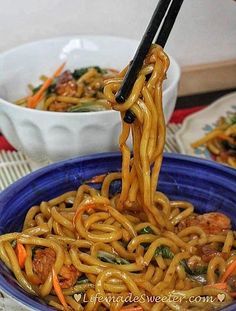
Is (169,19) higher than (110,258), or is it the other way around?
(169,19)

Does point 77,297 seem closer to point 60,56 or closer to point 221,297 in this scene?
point 221,297

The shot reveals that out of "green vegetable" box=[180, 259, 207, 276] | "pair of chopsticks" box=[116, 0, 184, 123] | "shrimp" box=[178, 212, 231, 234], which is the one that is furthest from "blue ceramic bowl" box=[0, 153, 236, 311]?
"pair of chopsticks" box=[116, 0, 184, 123]

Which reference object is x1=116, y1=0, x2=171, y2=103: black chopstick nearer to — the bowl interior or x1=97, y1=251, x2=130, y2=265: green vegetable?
x1=97, y1=251, x2=130, y2=265: green vegetable

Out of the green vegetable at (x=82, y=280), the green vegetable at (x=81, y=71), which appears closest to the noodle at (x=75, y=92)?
the green vegetable at (x=81, y=71)

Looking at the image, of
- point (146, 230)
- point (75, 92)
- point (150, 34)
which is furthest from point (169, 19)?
point (75, 92)

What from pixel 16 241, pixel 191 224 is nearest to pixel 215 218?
pixel 191 224

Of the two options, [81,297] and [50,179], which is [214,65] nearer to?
[50,179]

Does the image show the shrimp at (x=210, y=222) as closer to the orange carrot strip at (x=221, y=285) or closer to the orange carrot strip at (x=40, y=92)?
the orange carrot strip at (x=221, y=285)
